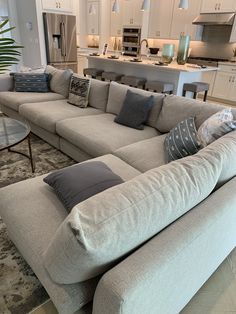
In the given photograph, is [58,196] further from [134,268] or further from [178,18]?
[178,18]

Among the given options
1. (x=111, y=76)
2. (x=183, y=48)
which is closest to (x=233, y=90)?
(x=183, y=48)

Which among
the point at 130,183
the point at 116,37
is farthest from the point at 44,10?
the point at 130,183

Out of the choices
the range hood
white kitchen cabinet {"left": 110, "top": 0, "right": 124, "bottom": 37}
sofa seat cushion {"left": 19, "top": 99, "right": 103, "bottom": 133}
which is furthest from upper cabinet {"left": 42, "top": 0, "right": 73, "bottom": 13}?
sofa seat cushion {"left": 19, "top": 99, "right": 103, "bottom": 133}

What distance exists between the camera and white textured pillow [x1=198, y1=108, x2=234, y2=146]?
1733 mm

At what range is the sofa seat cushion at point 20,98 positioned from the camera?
134 inches

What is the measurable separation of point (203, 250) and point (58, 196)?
799 mm

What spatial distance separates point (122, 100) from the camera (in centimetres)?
286

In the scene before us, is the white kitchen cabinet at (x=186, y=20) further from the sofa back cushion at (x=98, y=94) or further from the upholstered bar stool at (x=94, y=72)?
the sofa back cushion at (x=98, y=94)

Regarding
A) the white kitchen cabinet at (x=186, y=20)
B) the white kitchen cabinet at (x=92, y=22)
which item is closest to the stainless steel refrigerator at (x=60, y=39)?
the white kitchen cabinet at (x=92, y=22)

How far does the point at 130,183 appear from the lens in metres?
0.94

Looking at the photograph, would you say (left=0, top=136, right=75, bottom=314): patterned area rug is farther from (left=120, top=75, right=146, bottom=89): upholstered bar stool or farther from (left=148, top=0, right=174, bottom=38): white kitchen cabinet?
(left=148, top=0, right=174, bottom=38): white kitchen cabinet

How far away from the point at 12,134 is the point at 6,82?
6.19ft

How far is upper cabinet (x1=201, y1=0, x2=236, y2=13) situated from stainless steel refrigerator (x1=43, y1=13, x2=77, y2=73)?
10.8 ft

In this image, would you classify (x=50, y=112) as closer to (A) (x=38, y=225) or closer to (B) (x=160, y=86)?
(A) (x=38, y=225)
